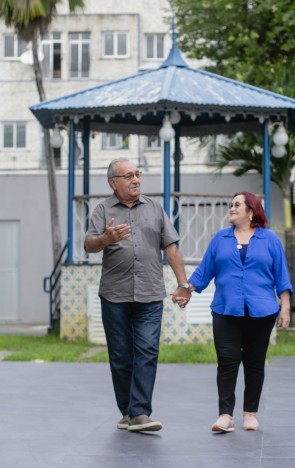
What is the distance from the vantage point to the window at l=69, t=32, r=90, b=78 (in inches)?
1367

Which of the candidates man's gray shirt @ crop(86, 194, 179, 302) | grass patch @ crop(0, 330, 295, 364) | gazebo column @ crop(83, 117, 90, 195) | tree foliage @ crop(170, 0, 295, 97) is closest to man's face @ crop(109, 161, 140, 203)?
man's gray shirt @ crop(86, 194, 179, 302)

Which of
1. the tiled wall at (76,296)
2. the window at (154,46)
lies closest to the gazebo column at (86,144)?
the tiled wall at (76,296)

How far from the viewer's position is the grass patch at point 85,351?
14.5 metres

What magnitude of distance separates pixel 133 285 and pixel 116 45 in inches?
1074

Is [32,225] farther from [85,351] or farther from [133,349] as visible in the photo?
[133,349]

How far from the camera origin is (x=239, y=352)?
8.30m

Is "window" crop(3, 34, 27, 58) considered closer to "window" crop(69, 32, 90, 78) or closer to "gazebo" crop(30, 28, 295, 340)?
"window" crop(69, 32, 90, 78)

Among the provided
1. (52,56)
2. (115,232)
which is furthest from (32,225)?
(115,232)

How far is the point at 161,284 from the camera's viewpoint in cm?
835

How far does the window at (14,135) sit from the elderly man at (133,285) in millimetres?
26442

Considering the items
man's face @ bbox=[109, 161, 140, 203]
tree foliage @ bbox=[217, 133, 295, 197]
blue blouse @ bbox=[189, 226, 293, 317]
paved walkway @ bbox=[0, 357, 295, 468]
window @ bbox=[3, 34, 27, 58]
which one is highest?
window @ bbox=[3, 34, 27, 58]

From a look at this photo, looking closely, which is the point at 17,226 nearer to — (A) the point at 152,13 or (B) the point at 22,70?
(B) the point at 22,70

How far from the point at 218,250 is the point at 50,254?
2250cm

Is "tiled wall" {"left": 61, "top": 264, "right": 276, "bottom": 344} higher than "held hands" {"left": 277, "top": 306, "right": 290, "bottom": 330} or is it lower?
lower
